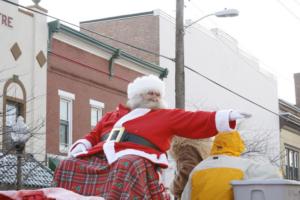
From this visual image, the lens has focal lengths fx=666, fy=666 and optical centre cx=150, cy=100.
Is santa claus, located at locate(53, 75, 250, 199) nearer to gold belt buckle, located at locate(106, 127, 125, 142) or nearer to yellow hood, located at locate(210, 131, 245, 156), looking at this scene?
gold belt buckle, located at locate(106, 127, 125, 142)

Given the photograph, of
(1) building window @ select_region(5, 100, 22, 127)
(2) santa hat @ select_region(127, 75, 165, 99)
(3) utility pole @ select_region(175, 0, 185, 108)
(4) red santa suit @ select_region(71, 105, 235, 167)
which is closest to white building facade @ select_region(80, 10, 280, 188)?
(3) utility pole @ select_region(175, 0, 185, 108)

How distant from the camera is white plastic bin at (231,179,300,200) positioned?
16.1ft

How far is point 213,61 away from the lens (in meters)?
27.8

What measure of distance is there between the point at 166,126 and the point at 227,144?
628 millimetres

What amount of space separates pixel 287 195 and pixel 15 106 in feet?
44.9

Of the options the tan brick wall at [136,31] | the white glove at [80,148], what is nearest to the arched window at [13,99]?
the tan brick wall at [136,31]

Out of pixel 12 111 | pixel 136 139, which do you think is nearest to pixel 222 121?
pixel 136 139

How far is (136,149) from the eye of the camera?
5035 millimetres

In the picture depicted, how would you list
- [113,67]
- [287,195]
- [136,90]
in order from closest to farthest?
[287,195] → [136,90] → [113,67]

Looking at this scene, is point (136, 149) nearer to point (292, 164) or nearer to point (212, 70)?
point (212, 70)

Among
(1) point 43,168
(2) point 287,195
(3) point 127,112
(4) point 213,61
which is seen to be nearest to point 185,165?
(3) point 127,112

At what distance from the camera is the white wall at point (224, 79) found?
82.7ft

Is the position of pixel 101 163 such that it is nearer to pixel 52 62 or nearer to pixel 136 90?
pixel 136 90

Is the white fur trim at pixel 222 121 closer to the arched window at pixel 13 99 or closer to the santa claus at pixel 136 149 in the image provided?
the santa claus at pixel 136 149
